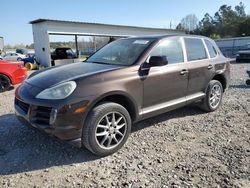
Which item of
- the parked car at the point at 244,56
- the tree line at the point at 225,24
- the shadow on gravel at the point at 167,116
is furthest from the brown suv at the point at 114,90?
the tree line at the point at 225,24

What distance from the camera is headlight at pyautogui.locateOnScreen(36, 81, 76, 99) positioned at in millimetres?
3201

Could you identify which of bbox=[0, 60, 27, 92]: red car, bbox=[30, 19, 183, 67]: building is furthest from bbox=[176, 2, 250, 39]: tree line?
bbox=[0, 60, 27, 92]: red car

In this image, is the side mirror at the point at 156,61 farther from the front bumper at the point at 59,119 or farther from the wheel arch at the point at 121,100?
the front bumper at the point at 59,119

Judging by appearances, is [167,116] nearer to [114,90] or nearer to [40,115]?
[114,90]

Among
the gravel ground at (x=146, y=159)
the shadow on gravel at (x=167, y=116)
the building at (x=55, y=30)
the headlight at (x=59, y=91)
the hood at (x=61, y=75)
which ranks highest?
the building at (x=55, y=30)

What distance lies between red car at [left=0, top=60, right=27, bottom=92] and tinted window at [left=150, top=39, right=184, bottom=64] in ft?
18.9

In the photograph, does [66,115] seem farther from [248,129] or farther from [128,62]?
[248,129]

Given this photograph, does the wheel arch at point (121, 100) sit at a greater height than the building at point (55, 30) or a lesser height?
lesser

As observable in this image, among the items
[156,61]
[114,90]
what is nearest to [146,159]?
[114,90]

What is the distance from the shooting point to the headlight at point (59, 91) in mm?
3201

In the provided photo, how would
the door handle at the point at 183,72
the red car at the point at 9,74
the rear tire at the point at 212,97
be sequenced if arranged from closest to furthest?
the door handle at the point at 183,72 → the rear tire at the point at 212,97 → the red car at the point at 9,74

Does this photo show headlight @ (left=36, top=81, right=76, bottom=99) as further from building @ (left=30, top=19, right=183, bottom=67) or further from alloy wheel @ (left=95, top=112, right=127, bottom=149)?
building @ (left=30, top=19, right=183, bottom=67)

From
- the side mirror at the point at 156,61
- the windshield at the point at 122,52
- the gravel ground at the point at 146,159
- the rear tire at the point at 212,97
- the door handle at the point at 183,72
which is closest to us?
the gravel ground at the point at 146,159

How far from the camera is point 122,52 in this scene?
4.42 m
